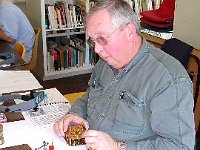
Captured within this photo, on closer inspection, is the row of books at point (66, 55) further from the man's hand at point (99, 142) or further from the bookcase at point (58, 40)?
the man's hand at point (99, 142)

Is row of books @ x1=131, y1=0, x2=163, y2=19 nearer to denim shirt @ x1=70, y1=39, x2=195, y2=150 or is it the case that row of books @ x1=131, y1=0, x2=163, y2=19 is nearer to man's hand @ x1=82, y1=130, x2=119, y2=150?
denim shirt @ x1=70, y1=39, x2=195, y2=150

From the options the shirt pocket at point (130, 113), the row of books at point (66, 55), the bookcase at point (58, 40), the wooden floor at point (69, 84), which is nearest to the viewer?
the shirt pocket at point (130, 113)

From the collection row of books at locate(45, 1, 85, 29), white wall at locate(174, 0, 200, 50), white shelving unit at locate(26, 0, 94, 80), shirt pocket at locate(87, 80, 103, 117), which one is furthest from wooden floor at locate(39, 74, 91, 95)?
shirt pocket at locate(87, 80, 103, 117)

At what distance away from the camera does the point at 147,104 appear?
127cm

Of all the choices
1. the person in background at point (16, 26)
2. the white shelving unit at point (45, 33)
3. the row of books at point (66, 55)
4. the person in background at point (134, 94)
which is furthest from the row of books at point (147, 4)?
the person in background at point (134, 94)

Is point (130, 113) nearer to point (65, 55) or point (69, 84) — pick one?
point (69, 84)

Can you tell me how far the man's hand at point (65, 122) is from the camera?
4.71 feet

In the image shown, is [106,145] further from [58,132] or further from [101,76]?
[101,76]

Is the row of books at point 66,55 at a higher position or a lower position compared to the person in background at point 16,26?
lower

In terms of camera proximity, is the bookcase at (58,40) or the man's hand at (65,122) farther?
the bookcase at (58,40)

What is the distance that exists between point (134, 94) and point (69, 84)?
3.01 m

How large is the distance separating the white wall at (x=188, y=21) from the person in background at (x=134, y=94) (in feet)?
3.88

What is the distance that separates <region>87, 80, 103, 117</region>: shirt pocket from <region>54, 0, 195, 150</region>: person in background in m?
0.03

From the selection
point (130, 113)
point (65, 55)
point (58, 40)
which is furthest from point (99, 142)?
point (58, 40)
